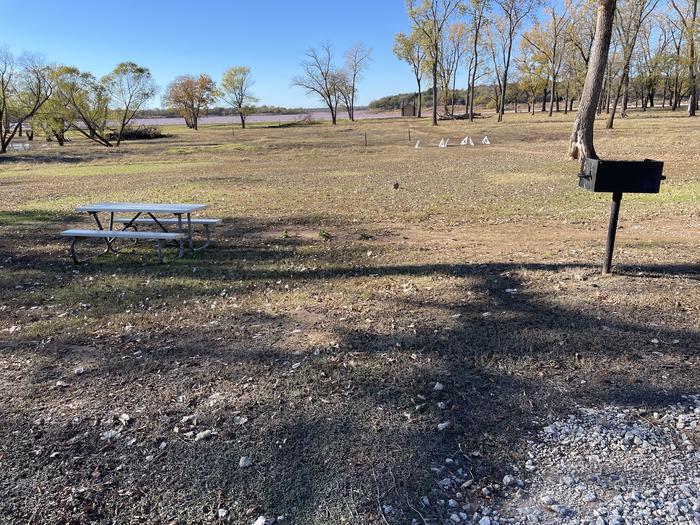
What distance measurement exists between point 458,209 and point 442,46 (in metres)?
61.0

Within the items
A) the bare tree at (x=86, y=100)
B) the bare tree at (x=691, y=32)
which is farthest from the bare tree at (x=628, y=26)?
the bare tree at (x=86, y=100)

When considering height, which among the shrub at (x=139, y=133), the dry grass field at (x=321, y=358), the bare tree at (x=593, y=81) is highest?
the bare tree at (x=593, y=81)

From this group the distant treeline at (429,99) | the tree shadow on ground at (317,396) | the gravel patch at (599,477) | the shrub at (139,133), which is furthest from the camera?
the distant treeline at (429,99)

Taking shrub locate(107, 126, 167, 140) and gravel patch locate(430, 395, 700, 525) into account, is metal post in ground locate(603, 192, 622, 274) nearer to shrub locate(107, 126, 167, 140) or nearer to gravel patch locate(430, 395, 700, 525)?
gravel patch locate(430, 395, 700, 525)

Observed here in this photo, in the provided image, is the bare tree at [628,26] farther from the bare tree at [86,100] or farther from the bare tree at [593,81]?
the bare tree at [86,100]

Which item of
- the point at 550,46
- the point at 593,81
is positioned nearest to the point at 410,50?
the point at 550,46

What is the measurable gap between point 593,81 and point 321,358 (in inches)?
603

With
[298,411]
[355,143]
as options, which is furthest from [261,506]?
[355,143]

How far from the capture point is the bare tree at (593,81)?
14805 mm

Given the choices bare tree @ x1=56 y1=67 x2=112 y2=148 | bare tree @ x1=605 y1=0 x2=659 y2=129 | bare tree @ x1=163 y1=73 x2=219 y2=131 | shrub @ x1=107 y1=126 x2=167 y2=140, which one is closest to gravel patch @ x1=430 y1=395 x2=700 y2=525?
bare tree @ x1=605 y1=0 x2=659 y2=129

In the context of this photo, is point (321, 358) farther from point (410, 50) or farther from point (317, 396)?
point (410, 50)

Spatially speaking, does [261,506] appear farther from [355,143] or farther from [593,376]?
[355,143]

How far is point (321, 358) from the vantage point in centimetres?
402

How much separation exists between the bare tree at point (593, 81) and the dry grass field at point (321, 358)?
26.0 ft
